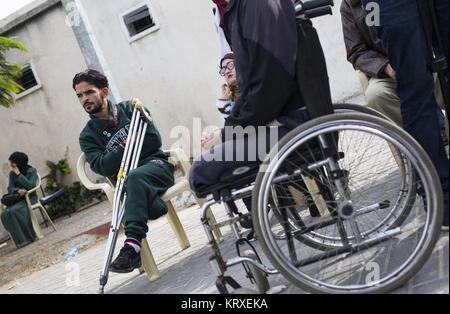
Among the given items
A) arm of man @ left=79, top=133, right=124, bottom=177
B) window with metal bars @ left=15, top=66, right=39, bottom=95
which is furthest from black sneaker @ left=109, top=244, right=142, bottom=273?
window with metal bars @ left=15, top=66, right=39, bottom=95

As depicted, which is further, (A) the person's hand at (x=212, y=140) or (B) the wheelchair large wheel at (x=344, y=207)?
(A) the person's hand at (x=212, y=140)

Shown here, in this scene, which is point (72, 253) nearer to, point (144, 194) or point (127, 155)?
point (127, 155)

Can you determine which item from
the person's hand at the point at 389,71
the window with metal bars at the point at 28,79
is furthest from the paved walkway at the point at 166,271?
the window with metal bars at the point at 28,79

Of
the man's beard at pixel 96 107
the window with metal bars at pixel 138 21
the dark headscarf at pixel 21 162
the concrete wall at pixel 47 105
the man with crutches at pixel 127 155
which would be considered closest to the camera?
the man with crutches at pixel 127 155

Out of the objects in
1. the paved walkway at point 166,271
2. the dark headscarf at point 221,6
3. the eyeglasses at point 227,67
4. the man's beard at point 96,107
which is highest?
the dark headscarf at point 221,6

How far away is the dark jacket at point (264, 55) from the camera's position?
267 centimetres

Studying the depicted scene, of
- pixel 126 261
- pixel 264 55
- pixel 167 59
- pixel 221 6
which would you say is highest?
pixel 167 59

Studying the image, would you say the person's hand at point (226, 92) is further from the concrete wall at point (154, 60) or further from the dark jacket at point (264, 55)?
the concrete wall at point (154, 60)

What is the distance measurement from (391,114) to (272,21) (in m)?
1.93

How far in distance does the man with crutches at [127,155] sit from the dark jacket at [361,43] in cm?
183

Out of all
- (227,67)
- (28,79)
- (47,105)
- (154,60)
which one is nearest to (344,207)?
(227,67)

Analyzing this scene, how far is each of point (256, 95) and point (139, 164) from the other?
2.36 metres

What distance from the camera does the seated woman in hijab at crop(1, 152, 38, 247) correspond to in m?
12.2

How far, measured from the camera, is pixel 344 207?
2707 mm
